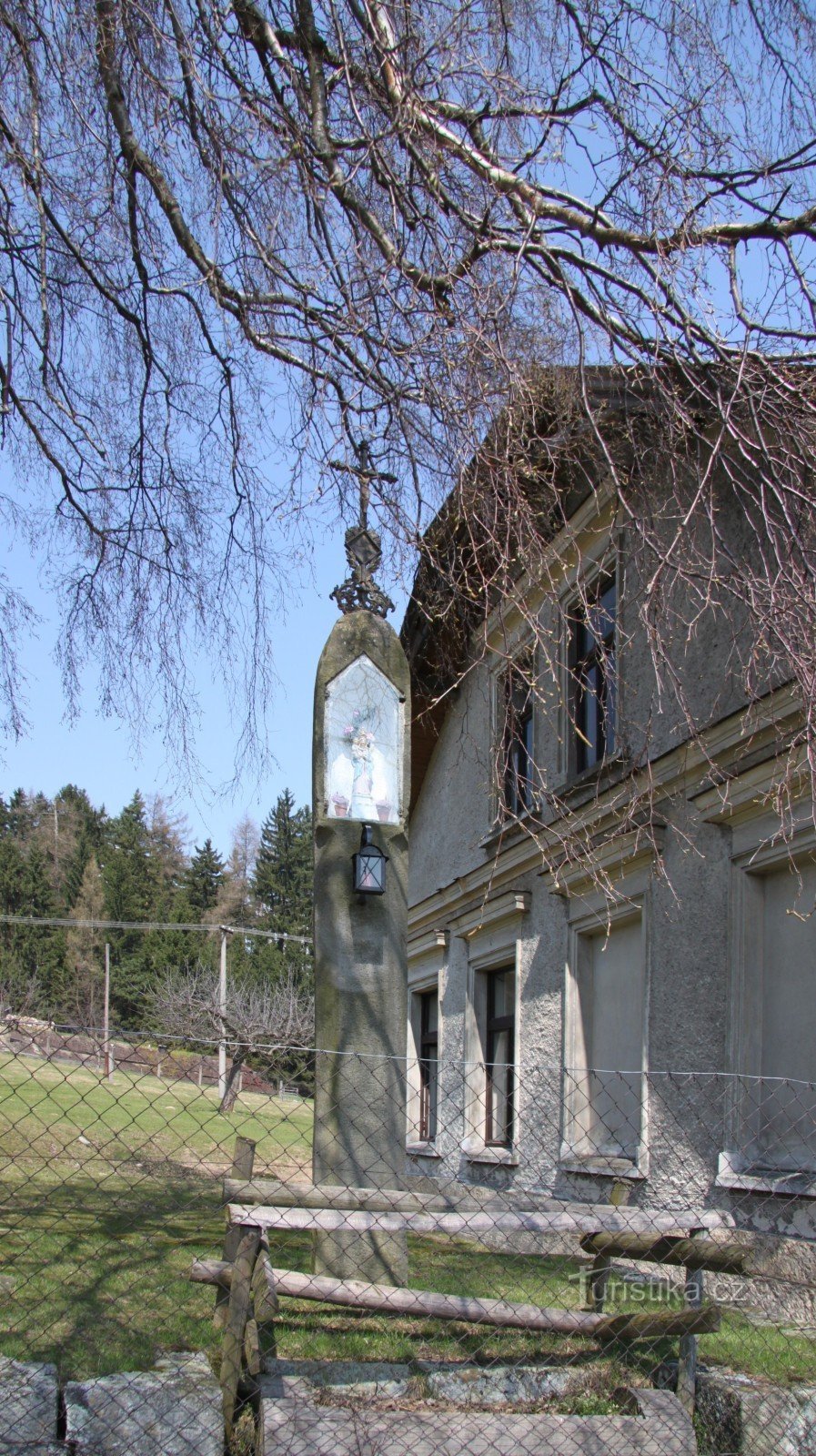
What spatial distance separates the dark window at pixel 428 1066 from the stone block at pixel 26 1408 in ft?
34.8

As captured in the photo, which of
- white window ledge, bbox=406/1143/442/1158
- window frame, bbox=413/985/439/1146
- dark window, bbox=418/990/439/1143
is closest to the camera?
white window ledge, bbox=406/1143/442/1158

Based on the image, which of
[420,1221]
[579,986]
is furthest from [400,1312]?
[579,986]

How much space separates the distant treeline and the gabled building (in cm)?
3829

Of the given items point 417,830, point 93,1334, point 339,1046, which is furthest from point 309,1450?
point 417,830

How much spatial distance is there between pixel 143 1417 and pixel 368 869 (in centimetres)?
279

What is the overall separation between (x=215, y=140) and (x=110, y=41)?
1.90ft

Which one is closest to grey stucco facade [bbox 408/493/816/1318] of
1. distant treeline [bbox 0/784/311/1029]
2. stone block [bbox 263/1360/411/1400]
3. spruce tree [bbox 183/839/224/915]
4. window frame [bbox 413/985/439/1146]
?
stone block [bbox 263/1360/411/1400]

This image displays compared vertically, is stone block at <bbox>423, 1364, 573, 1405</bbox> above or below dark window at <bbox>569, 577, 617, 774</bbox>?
below

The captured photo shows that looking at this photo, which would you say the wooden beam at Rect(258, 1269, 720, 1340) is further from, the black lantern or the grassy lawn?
the black lantern

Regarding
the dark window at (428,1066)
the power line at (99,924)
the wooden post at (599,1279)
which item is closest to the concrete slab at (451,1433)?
the wooden post at (599,1279)

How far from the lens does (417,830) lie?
1794cm

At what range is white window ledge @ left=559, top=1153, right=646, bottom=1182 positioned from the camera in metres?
8.58

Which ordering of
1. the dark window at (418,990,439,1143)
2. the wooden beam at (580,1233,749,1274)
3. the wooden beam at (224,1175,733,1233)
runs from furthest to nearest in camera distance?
the dark window at (418,990,439,1143) < the wooden beam at (580,1233,749,1274) < the wooden beam at (224,1175,733,1233)

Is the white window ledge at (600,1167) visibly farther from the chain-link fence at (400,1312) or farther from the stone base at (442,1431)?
the stone base at (442,1431)
